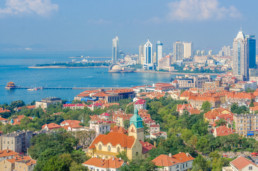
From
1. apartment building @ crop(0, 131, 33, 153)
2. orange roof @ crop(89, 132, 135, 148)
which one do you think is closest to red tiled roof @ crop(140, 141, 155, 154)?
orange roof @ crop(89, 132, 135, 148)

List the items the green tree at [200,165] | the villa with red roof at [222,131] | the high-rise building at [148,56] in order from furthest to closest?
1. the high-rise building at [148,56]
2. the villa with red roof at [222,131]
3. the green tree at [200,165]

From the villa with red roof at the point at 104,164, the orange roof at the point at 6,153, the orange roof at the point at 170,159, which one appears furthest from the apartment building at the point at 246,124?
the orange roof at the point at 6,153

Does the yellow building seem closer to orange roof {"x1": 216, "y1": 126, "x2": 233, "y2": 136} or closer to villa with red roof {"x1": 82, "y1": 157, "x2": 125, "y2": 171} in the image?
villa with red roof {"x1": 82, "y1": 157, "x2": 125, "y2": 171}

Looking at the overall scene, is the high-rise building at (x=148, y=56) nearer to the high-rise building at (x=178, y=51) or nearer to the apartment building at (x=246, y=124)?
the high-rise building at (x=178, y=51)

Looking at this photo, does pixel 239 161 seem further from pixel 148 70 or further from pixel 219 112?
pixel 148 70

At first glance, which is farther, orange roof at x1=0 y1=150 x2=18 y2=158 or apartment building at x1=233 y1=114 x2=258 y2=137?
apartment building at x1=233 y1=114 x2=258 y2=137

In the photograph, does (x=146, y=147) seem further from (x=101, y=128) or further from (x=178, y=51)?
(x=178, y=51)
